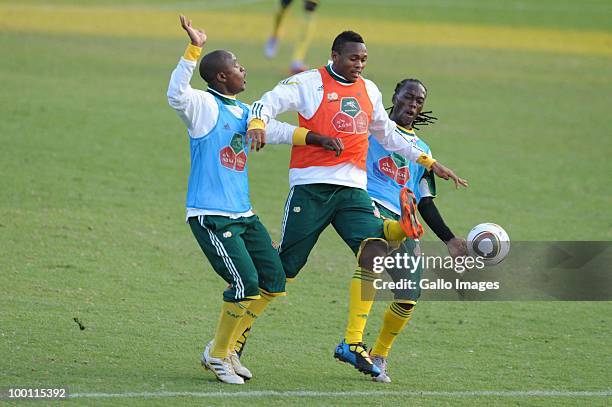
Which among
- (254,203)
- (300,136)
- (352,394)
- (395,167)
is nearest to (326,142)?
(300,136)

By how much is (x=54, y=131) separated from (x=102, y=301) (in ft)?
23.0

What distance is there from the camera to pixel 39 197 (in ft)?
43.2

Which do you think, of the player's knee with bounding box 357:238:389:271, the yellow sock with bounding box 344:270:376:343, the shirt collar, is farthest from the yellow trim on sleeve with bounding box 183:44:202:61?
the yellow sock with bounding box 344:270:376:343

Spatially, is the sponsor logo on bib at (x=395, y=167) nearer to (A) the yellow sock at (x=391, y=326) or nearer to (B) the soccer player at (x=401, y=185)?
(B) the soccer player at (x=401, y=185)

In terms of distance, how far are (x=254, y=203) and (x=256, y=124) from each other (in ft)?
20.7

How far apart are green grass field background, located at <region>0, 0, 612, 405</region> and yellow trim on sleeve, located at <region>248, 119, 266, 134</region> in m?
1.62

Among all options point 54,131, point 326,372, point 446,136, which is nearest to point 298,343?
point 326,372

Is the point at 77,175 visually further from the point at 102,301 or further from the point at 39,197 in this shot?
the point at 102,301

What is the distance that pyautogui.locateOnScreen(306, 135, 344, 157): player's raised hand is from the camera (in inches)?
301

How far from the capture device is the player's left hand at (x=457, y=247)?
8109 millimetres

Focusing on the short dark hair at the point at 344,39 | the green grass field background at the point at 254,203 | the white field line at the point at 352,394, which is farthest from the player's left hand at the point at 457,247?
the short dark hair at the point at 344,39

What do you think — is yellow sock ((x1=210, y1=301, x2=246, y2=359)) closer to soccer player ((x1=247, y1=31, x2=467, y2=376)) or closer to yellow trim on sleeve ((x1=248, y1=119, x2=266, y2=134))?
soccer player ((x1=247, y1=31, x2=467, y2=376))

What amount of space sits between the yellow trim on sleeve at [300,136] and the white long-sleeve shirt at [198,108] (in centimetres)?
3

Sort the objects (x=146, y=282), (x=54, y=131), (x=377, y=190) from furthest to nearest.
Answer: (x=54, y=131) < (x=146, y=282) < (x=377, y=190)
